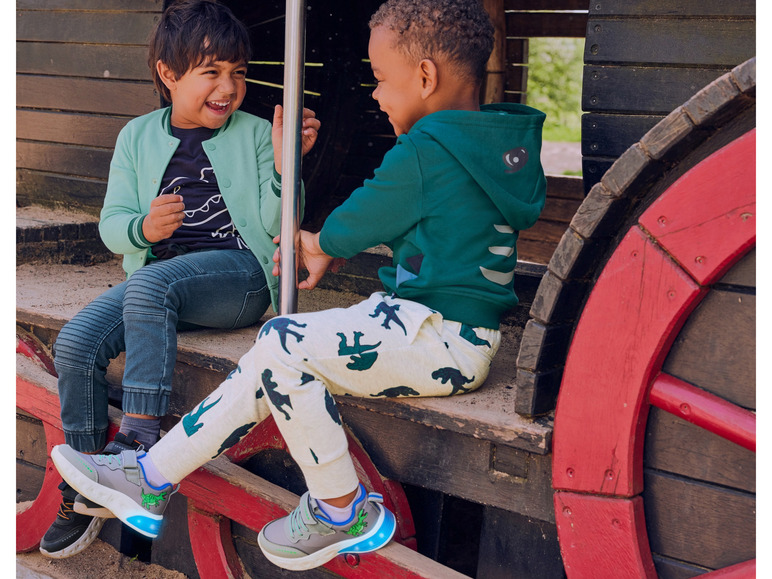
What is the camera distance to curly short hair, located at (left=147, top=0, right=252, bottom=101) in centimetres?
241

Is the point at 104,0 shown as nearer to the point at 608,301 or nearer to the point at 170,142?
the point at 170,142

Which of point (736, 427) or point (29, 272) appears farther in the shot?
point (29, 272)

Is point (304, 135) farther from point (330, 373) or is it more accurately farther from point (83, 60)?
point (83, 60)

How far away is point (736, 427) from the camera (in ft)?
4.73

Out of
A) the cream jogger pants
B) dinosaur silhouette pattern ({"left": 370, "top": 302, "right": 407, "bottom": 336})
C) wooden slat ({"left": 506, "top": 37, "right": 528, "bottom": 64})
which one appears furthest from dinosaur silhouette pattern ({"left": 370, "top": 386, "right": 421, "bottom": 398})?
wooden slat ({"left": 506, "top": 37, "right": 528, "bottom": 64})

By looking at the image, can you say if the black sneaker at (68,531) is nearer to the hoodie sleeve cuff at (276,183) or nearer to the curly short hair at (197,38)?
the hoodie sleeve cuff at (276,183)

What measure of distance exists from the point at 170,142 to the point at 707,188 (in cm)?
164

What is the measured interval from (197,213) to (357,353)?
0.94 m

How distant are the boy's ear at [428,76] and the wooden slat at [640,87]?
497mm

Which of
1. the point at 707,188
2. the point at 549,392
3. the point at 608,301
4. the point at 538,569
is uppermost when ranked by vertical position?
the point at 707,188

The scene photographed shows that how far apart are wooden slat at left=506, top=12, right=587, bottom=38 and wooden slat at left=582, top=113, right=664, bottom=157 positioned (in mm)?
3000

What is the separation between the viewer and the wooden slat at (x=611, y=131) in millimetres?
2127

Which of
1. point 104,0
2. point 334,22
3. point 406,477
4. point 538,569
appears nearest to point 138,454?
point 406,477

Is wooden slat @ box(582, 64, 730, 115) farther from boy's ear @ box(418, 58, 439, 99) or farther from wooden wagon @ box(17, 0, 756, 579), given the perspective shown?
boy's ear @ box(418, 58, 439, 99)
